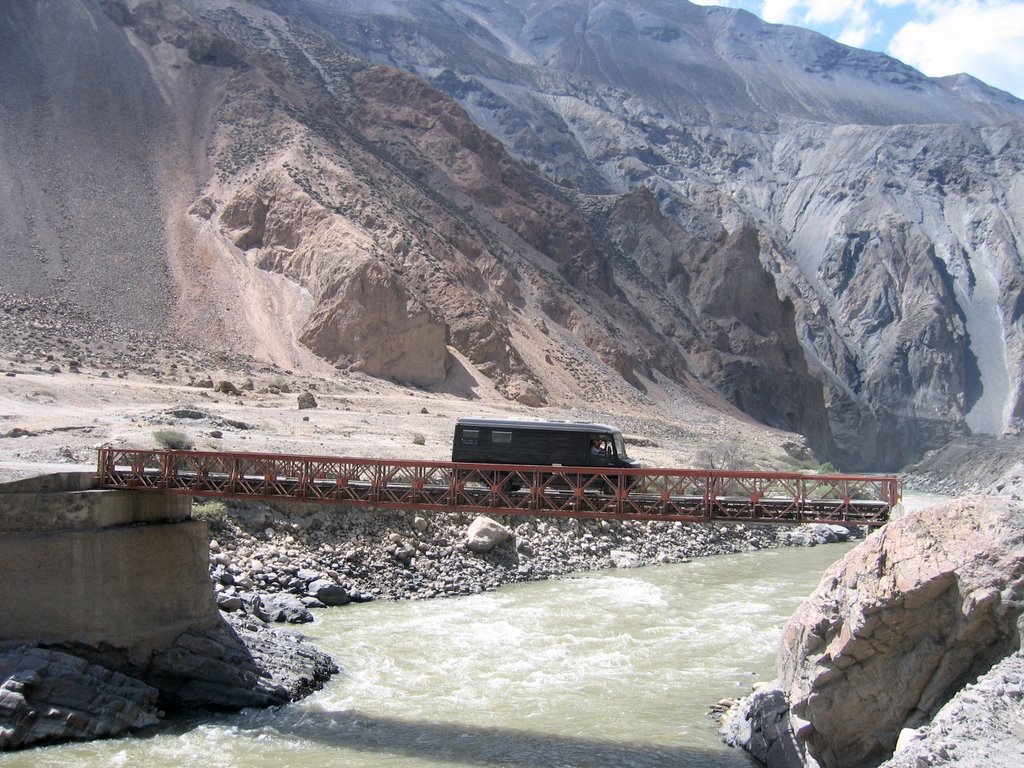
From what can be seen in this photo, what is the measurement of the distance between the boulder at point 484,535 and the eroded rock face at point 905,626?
13.6 m

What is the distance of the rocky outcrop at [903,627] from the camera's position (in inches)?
366

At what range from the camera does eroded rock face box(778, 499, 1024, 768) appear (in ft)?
30.5

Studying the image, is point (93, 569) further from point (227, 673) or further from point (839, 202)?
point (839, 202)

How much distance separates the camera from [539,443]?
2223cm

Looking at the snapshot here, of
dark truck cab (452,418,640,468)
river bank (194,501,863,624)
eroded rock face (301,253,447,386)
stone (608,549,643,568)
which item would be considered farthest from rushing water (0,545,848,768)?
eroded rock face (301,253,447,386)

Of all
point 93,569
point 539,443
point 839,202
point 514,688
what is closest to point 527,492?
point 514,688

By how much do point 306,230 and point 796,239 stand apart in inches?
3870

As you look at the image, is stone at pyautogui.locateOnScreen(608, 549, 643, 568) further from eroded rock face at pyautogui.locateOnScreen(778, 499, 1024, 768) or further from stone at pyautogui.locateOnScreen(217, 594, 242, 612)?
eroded rock face at pyautogui.locateOnScreen(778, 499, 1024, 768)

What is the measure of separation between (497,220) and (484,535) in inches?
2249

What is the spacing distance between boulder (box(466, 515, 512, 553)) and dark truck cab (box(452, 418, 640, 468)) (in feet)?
9.00

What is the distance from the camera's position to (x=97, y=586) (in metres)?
14.7

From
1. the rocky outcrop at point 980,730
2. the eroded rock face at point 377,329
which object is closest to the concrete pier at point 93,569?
the rocky outcrop at point 980,730

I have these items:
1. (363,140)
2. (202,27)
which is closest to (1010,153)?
(363,140)

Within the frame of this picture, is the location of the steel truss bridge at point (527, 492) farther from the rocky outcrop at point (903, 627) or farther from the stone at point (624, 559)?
the stone at point (624, 559)
